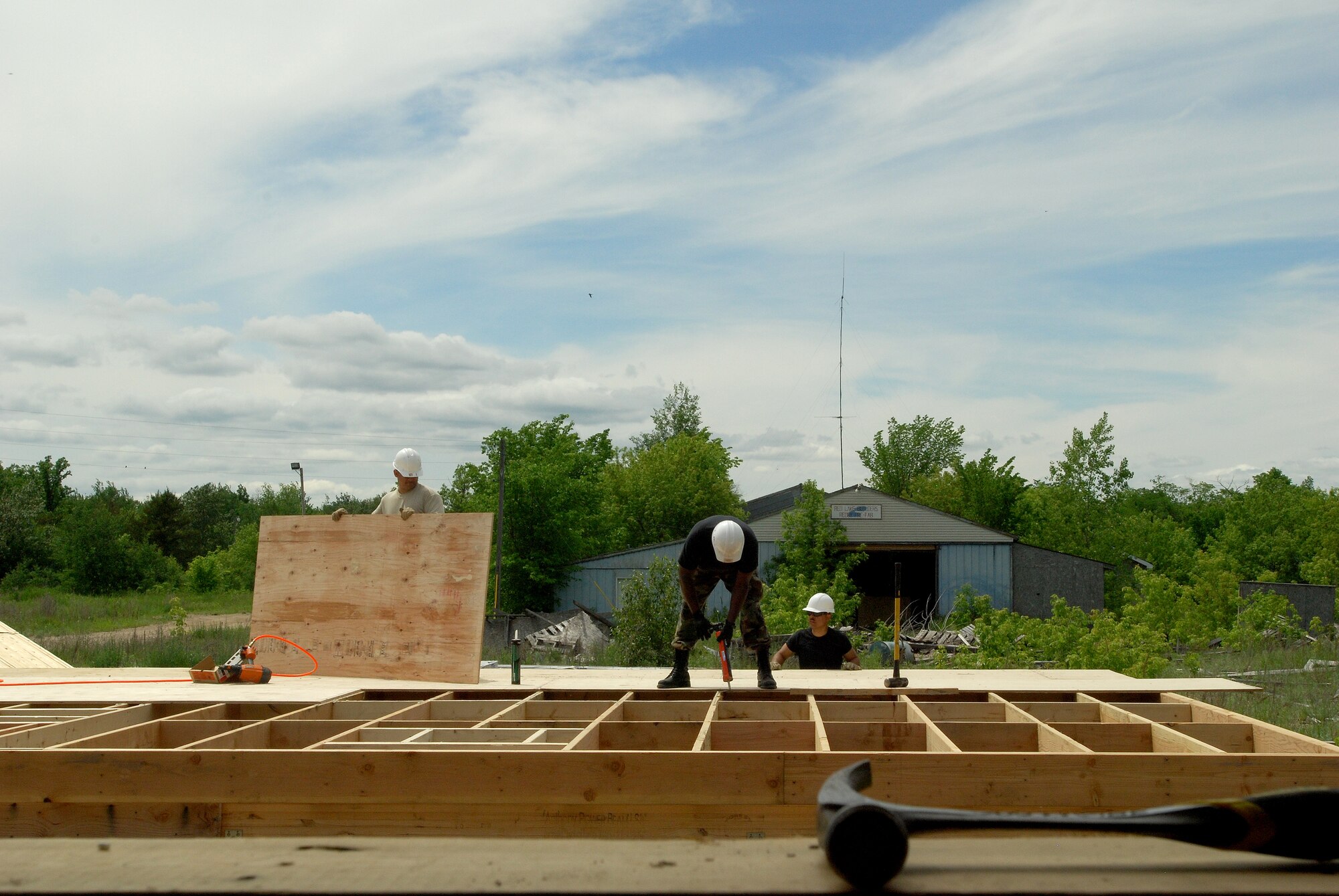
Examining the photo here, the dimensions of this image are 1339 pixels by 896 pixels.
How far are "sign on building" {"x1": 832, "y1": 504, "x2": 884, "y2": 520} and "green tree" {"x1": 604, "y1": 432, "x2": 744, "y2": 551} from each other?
53.3ft

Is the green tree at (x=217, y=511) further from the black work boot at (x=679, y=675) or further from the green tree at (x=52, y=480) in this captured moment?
the black work boot at (x=679, y=675)

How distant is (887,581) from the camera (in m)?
35.9

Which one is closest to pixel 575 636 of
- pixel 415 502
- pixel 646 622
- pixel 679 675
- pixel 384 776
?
pixel 646 622

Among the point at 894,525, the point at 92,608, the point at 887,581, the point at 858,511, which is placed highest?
the point at 858,511

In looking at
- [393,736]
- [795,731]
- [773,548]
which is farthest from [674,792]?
[773,548]

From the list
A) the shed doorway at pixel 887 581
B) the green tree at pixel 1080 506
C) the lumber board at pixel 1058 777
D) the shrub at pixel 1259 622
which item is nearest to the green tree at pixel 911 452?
the green tree at pixel 1080 506

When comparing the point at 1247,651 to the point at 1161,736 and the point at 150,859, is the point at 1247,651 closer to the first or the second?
the point at 1161,736

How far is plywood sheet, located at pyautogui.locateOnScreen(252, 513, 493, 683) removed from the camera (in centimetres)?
810

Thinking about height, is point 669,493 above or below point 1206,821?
above

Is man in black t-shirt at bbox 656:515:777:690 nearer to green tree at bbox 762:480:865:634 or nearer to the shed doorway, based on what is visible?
green tree at bbox 762:480:865:634

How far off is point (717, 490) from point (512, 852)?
51.3 metres

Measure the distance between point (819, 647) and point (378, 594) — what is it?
4.24 meters

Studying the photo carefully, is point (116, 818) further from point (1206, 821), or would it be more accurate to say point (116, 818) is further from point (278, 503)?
point (278, 503)

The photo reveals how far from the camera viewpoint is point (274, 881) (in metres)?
1.36
